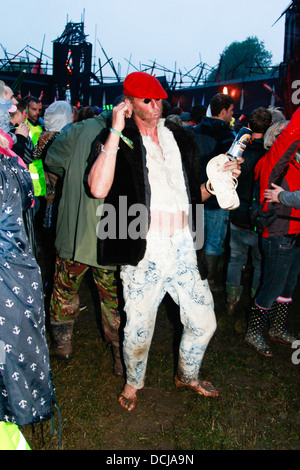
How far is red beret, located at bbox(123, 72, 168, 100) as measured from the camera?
2369mm

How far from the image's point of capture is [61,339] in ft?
11.1

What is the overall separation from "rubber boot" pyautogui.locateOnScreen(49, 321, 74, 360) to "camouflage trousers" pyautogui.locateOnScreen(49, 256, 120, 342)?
0.22ft

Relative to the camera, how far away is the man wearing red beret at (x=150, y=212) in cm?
240

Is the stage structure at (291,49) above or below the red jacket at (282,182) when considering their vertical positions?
above

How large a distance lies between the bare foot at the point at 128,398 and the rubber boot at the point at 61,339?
0.75 metres

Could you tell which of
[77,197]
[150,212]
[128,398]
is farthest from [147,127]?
[128,398]

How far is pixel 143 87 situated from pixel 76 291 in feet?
5.87

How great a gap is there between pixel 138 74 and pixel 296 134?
137 centimetres

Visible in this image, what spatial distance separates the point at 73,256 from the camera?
304 cm

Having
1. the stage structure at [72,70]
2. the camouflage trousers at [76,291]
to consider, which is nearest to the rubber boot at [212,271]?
the camouflage trousers at [76,291]

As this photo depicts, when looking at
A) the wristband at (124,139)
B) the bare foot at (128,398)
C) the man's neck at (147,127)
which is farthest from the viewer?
the bare foot at (128,398)

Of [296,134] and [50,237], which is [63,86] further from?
[296,134]
